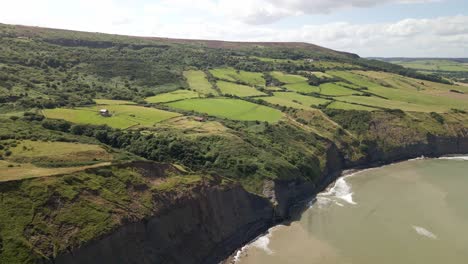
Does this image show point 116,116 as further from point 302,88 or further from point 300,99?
point 302,88

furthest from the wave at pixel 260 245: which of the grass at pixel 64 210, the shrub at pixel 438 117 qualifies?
the shrub at pixel 438 117

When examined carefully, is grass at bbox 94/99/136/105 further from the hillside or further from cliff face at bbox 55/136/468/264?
cliff face at bbox 55/136/468/264

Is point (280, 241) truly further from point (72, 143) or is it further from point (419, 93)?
point (419, 93)

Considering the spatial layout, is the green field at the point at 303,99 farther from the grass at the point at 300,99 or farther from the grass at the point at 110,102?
the grass at the point at 110,102

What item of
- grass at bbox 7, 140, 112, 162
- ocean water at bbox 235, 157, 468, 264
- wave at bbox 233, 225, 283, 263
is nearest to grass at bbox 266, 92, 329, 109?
ocean water at bbox 235, 157, 468, 264

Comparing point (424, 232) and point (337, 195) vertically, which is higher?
point (424, 232)

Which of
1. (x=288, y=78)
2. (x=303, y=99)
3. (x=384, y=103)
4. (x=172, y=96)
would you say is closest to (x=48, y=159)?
(x=172, y=96)

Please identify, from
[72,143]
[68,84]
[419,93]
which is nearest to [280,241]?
[72,143]
